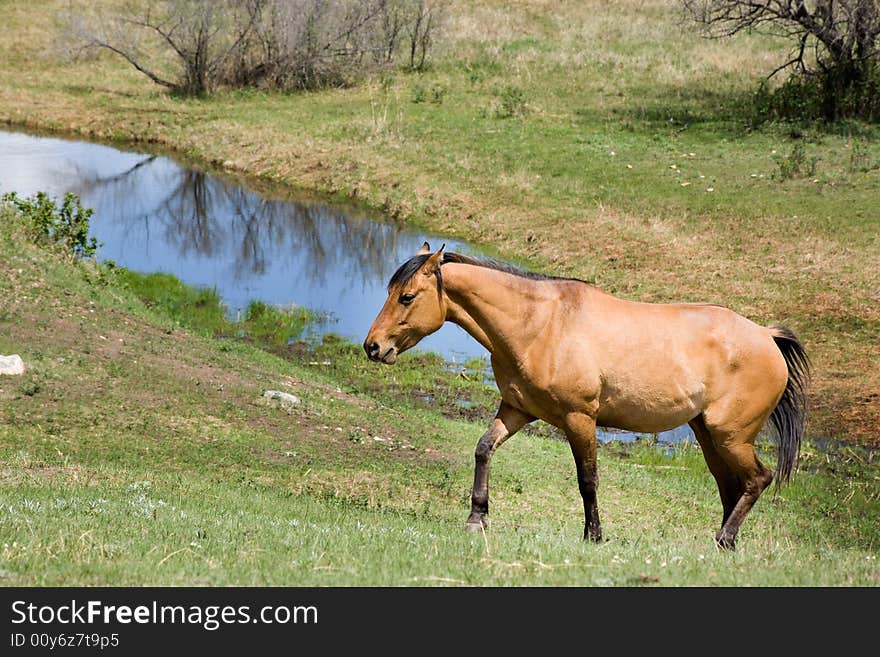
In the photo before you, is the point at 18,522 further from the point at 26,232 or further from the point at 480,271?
the point at 26,232

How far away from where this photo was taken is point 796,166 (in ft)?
93.1

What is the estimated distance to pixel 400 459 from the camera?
1334 centimetres

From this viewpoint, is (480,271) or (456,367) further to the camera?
(456,367)

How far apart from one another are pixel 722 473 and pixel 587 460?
1.46m

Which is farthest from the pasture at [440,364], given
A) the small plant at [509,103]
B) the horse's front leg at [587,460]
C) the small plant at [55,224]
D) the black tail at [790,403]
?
the black tail at [790,403]

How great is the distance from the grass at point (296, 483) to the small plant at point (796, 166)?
40.8ft

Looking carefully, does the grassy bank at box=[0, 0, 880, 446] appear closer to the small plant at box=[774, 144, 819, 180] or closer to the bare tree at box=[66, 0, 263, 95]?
the small plant at box=[774, 144, 819, 180]

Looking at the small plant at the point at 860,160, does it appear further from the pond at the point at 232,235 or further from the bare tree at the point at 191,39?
the bare tree at the point at 191,39

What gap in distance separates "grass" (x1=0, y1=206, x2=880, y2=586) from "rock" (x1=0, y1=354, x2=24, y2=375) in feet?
0.62

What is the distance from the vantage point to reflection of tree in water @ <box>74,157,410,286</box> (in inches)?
1042

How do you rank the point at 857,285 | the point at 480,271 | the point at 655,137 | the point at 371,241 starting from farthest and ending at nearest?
the point at 655,137 → the point at 371,241 → the point at 857,285 → the point at 480,271
